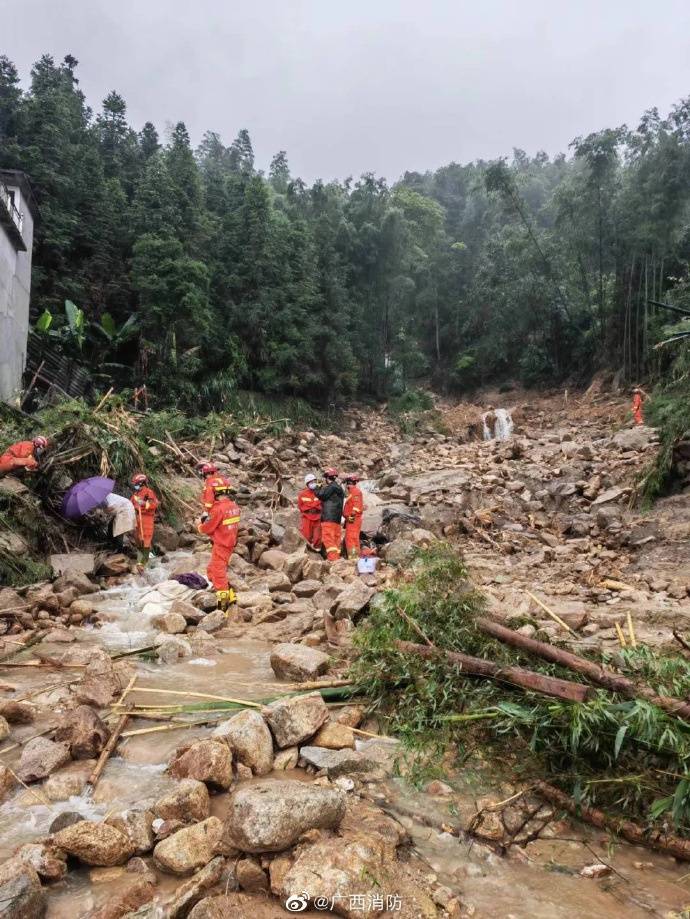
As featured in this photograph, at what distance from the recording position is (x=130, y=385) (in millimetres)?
20688

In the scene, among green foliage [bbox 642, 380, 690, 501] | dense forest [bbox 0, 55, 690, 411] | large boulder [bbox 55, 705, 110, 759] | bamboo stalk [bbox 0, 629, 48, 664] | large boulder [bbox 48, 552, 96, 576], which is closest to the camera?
large boulder [bbox 55, 705, 110, 759]

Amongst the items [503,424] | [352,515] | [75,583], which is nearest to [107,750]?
[75,583]

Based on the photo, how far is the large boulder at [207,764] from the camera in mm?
2846

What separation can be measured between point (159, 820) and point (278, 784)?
0.54m

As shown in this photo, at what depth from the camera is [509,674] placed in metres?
3.13

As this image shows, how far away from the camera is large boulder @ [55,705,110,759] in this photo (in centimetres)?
319

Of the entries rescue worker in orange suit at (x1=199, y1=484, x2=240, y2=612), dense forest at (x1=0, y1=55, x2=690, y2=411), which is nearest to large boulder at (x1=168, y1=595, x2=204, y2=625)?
rescue worker in orange suit at (x1=199, y1=484, x2=240, y2=612)

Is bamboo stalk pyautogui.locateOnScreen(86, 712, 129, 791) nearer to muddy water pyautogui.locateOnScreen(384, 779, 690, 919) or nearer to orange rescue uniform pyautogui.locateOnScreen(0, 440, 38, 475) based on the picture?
muddy water pyautogui.locateOnScreen(384, 779, 690, 919)

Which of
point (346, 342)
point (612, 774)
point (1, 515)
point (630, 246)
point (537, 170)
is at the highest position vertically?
point (537, 170)

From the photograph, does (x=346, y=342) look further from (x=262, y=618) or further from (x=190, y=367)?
(x=262, y=618)

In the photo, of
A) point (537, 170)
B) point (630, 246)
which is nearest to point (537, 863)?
point (630, 246)

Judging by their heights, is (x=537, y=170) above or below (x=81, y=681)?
above

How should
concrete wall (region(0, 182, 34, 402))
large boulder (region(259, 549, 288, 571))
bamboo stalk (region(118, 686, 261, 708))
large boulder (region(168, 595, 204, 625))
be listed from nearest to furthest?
1. bamboo stalk (region(118, 686, 261, 708))
2. large boulder (region(168, 595, 204, 625))
3. large boulder (region(259, 549, 288, 571))
4. concrete wall (region(0, 182, 34, 402))

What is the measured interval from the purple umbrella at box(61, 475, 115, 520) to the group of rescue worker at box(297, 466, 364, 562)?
2925 millimetres
